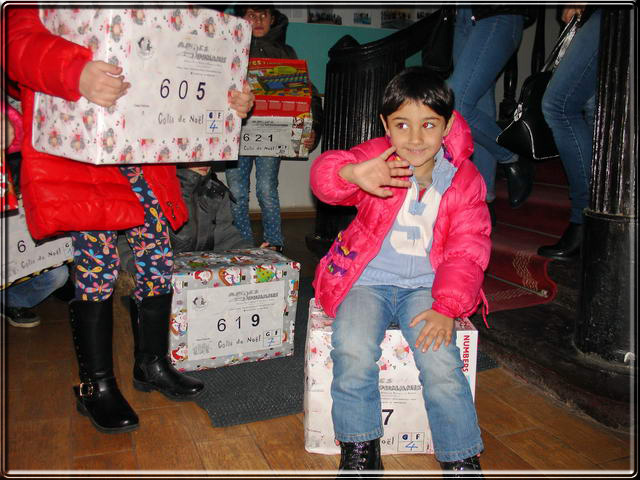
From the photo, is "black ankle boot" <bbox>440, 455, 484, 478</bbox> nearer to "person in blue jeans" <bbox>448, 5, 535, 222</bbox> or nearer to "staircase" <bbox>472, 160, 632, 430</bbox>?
"staircase" <bbox>472, 160, 632, 430</bbox>

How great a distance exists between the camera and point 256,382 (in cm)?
177

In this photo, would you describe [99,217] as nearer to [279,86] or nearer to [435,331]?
[435,331]

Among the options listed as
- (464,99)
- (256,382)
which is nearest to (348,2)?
(464,99)

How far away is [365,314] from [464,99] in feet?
4.32

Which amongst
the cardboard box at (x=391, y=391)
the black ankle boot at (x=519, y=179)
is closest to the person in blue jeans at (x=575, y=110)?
the black ankle boot at (x=519, y=179)

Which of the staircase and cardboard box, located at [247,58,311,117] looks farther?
cardboard box, located at [247,58,311,117]

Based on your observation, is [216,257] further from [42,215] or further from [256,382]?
[42,215]

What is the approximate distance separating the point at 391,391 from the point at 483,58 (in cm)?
146

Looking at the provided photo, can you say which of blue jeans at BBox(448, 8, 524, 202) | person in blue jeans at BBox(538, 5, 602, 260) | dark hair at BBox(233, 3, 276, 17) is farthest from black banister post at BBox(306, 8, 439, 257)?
person in blue jeans at BBox(538, 5, 602, 260)

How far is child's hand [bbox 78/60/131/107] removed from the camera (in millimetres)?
1156

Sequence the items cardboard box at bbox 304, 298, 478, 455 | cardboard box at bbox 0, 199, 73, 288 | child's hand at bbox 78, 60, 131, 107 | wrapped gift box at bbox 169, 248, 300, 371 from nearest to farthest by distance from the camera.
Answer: child's hand at bbox 78, 60, 131, 107 → cardboard box at bbox 304, 298, 478, 455 → wrapped gift box at bbox 169, 248, 300, 371 → cardboard box at bbox 0, 199, 73, 288

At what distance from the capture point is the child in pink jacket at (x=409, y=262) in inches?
50.1

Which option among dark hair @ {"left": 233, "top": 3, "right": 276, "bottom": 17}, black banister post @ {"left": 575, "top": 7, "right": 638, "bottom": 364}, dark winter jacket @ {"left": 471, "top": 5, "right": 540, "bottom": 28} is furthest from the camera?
dark hair @ {"left": 233, "top": 3, "right": 276, "bottom": 17}

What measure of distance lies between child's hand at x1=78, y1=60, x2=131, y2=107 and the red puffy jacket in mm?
17
